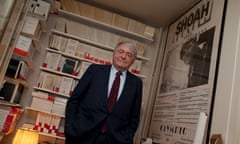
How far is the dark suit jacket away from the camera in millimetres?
1590

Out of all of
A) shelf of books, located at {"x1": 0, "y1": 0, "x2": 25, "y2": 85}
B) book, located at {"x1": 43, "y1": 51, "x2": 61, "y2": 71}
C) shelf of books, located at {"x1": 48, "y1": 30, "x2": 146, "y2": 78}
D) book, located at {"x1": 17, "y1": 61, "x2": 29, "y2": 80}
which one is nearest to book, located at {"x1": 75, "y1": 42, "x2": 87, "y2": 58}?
shelf of books, located at {"x1": 48, "y1": 30, "x2": 146, "y2": 78}

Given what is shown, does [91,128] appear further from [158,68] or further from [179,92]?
[158,68]

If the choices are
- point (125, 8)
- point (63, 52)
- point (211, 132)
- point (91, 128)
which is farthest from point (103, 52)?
point (211, 132)

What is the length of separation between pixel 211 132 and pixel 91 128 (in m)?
0.86

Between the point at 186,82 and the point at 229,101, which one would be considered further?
the point at 186,82

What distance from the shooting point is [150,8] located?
8.70 ft

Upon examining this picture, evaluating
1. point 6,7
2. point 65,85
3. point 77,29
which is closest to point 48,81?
point 65,85

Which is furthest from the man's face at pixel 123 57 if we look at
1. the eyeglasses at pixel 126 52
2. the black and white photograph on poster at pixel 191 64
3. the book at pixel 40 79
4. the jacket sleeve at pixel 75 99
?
the book at pixel 40 79

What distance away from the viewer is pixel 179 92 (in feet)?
6.99

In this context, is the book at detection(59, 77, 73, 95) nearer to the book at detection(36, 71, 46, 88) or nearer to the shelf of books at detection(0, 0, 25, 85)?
the book at detection(36, 71, 46, 88)

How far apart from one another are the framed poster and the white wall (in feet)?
0.23

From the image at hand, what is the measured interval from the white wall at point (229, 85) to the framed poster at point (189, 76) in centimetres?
7

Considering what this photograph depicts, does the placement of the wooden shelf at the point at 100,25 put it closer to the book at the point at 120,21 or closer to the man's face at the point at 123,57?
the book at the point at 120,21

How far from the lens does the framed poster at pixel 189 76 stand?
1.76m
